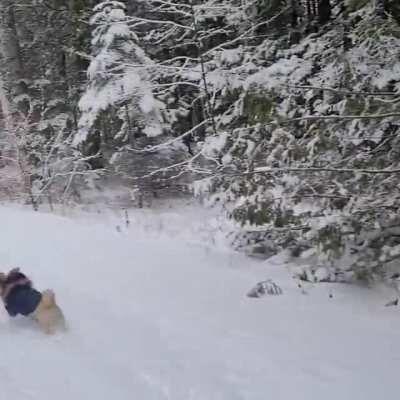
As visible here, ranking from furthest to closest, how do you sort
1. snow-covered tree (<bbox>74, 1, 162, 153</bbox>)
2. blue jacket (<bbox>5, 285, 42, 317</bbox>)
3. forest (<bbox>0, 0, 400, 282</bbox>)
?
1. snow-covered tree (<bbox>74, 1, 162, 153</bbox>)
2. forest (<bbox>0, 0, 400, 282</bbox>)
3. blue jacket (<bbox>5, 285, 42, 317</bbox>)

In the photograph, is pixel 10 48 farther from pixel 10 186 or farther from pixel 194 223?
pixel 194 223

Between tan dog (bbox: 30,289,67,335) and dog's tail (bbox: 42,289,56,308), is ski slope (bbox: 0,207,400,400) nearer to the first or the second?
tan dog (bbox: 30,289,67,335)

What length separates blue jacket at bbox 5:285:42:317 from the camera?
6180 millimetres

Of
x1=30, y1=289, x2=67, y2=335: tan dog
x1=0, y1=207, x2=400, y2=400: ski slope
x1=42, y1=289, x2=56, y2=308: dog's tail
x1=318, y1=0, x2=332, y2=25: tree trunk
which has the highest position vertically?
x1=318, y1=0, x2=332, y2=25: tree trunk

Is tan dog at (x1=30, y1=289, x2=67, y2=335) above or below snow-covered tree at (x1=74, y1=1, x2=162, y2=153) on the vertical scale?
below

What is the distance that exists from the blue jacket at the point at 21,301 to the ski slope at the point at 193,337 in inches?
10.5

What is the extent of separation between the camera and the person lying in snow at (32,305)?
6102 millimetres

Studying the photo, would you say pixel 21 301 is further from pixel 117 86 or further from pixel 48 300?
pixel 117 86

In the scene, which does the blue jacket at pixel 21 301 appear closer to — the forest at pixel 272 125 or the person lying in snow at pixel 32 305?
the person lying in snow at pixel 32 305

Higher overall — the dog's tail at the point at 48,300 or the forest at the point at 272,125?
the forest at the point at 272,125

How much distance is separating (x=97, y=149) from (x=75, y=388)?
12.1 meters

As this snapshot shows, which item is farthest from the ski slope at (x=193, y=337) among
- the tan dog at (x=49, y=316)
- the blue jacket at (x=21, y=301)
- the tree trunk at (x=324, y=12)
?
the tree trunk at (x=324, y=12)

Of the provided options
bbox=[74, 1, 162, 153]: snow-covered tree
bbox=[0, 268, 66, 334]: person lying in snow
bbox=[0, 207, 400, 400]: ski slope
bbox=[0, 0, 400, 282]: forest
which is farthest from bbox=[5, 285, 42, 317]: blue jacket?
bbox=[74, 1, 162, 153]: snow-covered tree

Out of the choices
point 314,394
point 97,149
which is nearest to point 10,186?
point 97,149
